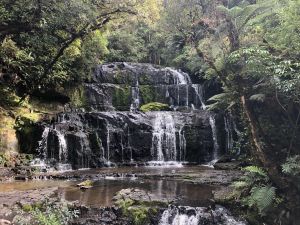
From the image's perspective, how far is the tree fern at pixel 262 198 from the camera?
→ 26.2 feet

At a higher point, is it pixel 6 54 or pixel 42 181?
pixel 6 54

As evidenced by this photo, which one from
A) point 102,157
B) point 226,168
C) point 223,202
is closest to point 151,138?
point 102,157

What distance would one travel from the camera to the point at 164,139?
17.7m

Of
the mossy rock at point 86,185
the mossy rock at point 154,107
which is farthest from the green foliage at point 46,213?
the mossy rock at point 154,107

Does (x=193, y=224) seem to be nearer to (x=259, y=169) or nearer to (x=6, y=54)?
(x=259, y=169)

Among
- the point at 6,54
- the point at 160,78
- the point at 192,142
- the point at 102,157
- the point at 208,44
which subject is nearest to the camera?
the point at 208,44

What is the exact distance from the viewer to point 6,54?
15203 mm

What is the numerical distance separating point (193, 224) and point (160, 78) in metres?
16.2

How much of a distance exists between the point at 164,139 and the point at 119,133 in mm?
2290

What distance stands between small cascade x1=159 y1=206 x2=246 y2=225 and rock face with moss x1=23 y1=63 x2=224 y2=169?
8.06 meters

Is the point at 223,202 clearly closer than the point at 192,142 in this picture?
Yes

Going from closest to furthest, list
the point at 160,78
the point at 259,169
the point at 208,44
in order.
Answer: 1. the point at 259,169
2. the point at 208,44
3. the point at 160,78

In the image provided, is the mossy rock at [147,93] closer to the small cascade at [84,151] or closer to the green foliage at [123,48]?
the green foliage at [123,48]

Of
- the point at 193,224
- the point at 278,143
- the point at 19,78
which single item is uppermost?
the point at 19,78
